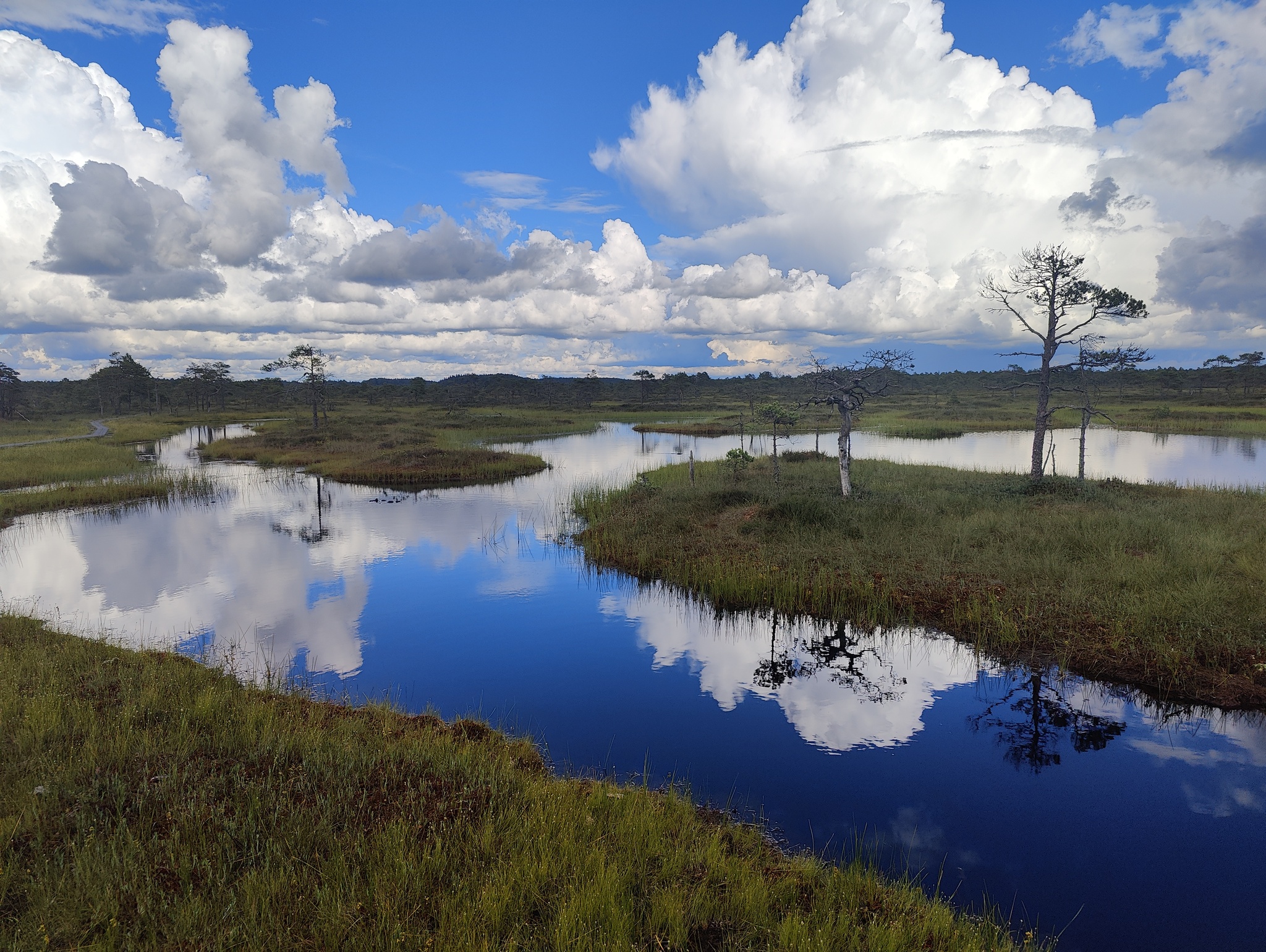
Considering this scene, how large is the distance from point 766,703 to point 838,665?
2.51 metres

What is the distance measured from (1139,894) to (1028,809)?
64.4 inches

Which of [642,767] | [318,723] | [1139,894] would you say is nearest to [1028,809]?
[1139,894]

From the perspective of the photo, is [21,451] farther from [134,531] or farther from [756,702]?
[756,702]

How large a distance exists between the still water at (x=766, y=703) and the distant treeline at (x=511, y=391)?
6807cm

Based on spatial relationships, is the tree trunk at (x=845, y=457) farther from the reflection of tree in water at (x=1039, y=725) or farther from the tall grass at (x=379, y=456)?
the tall grass at (x=379, y=456)

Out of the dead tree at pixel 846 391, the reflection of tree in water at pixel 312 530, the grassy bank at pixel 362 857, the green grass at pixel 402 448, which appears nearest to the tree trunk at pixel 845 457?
the dead tree at pixel 846 391

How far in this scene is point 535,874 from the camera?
19.2 ft

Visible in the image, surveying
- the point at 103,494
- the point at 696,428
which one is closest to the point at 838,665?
the point at 103,494

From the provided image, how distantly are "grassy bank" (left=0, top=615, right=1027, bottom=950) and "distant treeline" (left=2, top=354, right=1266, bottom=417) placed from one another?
254 ft

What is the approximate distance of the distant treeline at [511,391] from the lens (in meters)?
111

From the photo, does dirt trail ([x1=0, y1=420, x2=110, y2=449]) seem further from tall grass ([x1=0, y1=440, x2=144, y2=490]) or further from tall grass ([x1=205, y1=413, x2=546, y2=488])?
tall grass ([x1=205, y1=413, x2=546, y2=488])

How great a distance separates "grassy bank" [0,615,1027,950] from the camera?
5.07 meters

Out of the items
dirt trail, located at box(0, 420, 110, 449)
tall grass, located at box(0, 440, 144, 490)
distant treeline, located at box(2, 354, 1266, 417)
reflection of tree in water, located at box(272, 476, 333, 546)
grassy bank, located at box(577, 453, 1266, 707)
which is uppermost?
distant treeline, located at box(2, 354, 1266, 417)

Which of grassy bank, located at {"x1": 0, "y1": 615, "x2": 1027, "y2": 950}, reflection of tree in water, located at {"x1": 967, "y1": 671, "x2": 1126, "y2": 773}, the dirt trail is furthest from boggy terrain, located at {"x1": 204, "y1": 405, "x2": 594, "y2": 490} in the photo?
reflection of tree in water, located at {"x1": 967, "y1": 671, "x2": 1126, "y2": 773}
